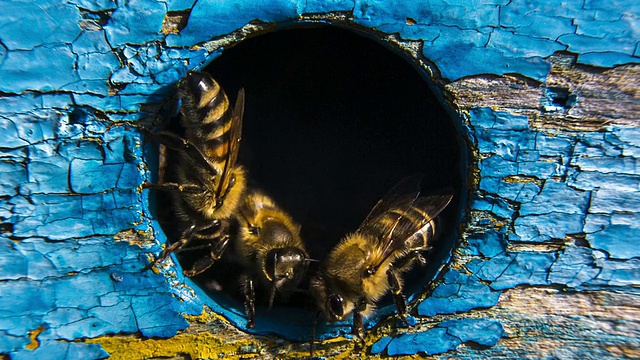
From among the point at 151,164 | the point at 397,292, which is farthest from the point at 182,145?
the point at 397,292

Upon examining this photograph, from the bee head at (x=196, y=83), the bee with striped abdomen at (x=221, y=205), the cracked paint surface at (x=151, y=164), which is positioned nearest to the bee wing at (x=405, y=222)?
the cracked paint surface at (x=151, y=164)

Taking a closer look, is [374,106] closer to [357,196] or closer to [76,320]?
[357,196]

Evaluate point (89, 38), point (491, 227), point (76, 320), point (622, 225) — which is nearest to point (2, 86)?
point (89, 38)

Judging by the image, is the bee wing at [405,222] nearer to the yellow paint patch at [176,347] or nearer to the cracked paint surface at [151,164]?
the cracked paint surface at [151,164]

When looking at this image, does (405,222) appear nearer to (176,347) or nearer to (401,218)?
(401,218)

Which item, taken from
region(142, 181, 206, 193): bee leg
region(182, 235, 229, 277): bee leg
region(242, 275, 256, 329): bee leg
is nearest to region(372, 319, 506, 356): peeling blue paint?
region(242, 275, 256, 329): bee leg

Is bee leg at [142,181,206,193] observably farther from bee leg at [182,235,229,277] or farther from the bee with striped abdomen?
bee leg at [182,235,229,277]

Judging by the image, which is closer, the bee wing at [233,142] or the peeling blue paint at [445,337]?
the bee wing at [233,142]
